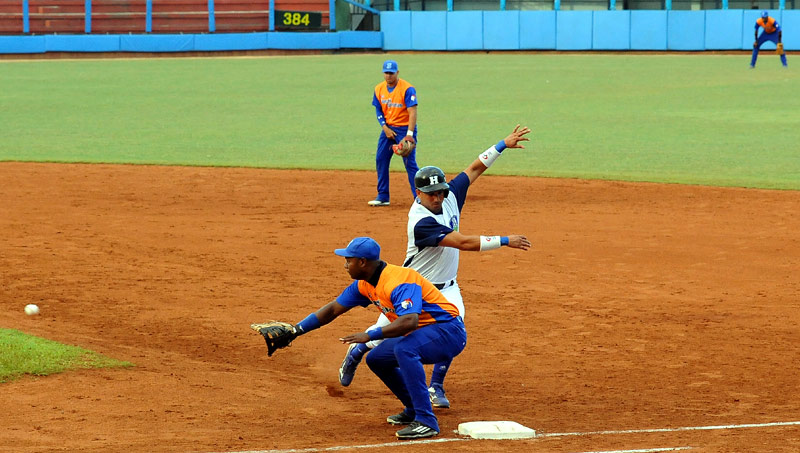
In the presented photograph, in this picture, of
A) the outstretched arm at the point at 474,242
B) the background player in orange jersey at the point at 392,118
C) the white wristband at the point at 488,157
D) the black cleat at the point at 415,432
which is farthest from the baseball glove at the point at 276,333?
the background player in orange jersey at the point at 392,118

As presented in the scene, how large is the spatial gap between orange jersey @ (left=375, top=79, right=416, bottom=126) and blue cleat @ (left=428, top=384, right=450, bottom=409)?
8.63 m

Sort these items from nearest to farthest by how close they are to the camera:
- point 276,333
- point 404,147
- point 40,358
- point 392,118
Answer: point 276,333, point 40,358, point 404,147, point 392,118

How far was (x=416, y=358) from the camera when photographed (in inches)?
285

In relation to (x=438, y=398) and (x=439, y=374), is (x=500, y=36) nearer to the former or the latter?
(x=439, y=374)

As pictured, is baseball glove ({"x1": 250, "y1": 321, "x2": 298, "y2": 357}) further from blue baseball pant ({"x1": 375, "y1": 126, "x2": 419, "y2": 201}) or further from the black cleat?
blue baseball pant ({"x1": 375, "y1": 126, "x2": 419, "y2": 201})

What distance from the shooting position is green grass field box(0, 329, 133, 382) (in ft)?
27.9

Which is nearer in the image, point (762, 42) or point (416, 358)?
point (416, 358)

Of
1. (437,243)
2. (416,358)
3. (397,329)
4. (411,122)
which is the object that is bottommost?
(416,358)

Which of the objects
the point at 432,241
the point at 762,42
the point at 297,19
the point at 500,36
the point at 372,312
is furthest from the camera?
the point at 297,19

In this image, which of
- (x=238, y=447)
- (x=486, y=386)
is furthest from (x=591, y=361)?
(x=238, y=447)

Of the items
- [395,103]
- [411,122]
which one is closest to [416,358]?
[411,122]

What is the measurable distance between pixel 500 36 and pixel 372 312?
46164 millimetres

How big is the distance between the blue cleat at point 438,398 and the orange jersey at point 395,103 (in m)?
8.63

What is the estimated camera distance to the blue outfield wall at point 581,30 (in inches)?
2067
